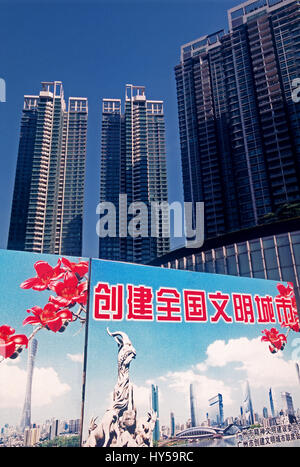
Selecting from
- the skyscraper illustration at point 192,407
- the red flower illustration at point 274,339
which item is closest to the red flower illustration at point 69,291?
the skyscraper illustration at point 192,407

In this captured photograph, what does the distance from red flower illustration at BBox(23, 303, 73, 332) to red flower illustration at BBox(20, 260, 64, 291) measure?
672mm

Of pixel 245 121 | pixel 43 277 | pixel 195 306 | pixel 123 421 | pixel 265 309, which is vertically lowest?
pixel 123 421

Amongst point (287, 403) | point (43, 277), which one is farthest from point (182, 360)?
point (287, 403)

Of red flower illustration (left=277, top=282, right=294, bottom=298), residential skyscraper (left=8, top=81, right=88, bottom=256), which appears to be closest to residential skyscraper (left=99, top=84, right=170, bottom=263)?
residential skyscraper (left=8, top=81, right=88, bottom=256)

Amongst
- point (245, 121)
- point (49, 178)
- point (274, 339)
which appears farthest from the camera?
point (49, 178)

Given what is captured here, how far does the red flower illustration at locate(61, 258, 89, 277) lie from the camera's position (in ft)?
39.2

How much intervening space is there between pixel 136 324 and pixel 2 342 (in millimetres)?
4645

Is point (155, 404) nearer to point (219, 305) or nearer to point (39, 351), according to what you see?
point (39, 351)

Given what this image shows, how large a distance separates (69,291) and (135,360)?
11.4ft

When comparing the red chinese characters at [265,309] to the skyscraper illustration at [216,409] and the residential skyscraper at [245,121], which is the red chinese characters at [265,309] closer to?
the skyscraper illustration at [216,409]

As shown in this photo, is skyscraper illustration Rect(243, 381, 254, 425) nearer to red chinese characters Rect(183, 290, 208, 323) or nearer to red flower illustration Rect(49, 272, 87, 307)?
red chinese characters Rect(183, 290, 208, 323)

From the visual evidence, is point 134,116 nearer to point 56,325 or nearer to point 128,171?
point 128,171

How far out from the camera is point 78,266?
1206 centimetres

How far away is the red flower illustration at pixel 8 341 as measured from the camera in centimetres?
1020
